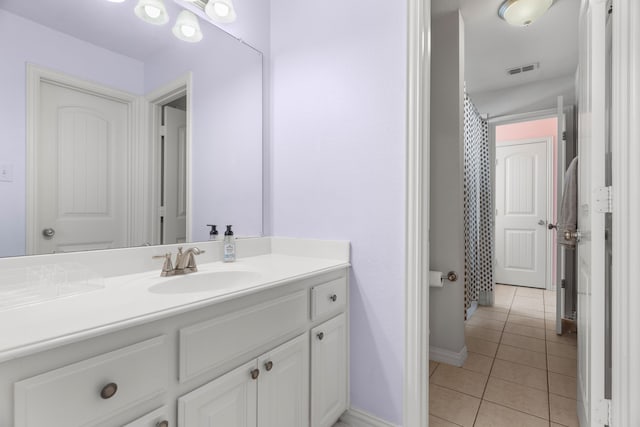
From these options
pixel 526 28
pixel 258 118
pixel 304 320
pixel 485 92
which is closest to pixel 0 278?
pixel 304 320

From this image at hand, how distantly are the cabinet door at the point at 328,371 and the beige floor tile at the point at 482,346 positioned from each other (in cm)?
142

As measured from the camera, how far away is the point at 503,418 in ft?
5.20

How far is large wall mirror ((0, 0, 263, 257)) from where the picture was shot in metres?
0.98

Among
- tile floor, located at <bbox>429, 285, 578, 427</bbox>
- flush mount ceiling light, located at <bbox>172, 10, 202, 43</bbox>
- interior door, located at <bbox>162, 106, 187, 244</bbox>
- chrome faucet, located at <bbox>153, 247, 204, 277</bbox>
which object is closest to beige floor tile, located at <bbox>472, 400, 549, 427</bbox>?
tile floor, located at <bbox>429, 285, 578, 427</bbox>

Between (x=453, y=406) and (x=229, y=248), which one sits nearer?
(x=229, y=248)

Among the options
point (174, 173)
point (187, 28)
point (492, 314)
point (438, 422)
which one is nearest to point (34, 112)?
point (174, 173)

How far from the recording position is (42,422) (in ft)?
1.93

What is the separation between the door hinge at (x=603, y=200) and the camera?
1.16 metres

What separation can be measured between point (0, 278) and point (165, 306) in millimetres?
575

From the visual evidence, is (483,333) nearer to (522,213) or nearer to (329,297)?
(329,297)

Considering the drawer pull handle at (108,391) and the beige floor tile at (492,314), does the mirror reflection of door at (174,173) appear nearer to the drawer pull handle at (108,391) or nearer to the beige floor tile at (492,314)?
the drawer pull handle at (108,391)

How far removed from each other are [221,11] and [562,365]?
9.83ft

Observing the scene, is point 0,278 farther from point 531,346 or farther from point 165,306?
point 531,346

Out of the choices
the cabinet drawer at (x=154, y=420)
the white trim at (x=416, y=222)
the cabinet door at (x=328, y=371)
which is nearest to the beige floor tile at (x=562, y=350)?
the white trim at (x=416, y=222)
